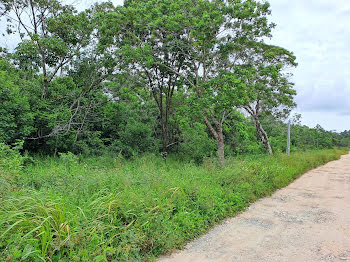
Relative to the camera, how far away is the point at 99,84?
12500mm

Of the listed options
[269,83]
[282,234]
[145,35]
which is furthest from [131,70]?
[282,234]

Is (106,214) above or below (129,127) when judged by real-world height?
below

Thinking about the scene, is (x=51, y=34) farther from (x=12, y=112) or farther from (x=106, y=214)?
(x=106, y=214)

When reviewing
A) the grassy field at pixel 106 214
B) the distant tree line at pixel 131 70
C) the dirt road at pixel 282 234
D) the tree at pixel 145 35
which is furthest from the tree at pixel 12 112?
the dirt road at pixel 282 234

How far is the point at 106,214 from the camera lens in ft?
10.8

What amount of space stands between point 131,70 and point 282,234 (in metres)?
9.50

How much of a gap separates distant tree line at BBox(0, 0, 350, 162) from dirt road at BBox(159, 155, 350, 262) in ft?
14.1

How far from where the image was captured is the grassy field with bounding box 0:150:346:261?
8.88 ft

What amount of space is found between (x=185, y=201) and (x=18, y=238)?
2.63m

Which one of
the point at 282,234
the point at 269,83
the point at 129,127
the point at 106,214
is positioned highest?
the point at 269,83

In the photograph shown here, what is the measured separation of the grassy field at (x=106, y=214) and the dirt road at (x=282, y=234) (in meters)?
0.27

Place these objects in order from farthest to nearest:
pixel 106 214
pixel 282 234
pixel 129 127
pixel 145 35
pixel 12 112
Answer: pixel 129 127 < pixel 145 35 < pixel 12 112 < pixel 282 234 < pixel 106 214

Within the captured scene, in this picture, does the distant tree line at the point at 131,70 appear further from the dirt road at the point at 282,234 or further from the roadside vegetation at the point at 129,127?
the dirt road at the point at 282,234

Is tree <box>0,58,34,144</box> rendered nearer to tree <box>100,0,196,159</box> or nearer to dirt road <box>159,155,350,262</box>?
tree <box>100,0,196,159</box>
